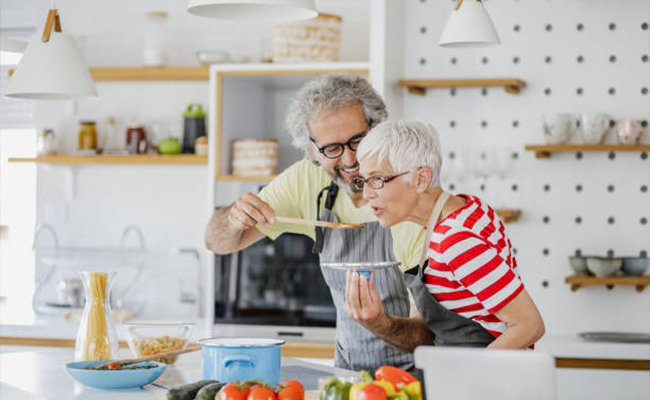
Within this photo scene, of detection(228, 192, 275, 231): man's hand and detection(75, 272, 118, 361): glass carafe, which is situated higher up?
detection(228, 192, 275, 231): man's hand

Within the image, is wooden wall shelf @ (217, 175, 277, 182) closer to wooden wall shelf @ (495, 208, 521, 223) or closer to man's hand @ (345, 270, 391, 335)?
wooden wall shelf @ (495, 208, 521, 223)

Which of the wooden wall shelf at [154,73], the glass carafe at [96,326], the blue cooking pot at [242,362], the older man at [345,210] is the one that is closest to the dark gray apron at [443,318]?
the older man at [345,210]

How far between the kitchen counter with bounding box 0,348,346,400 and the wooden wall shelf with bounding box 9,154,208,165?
2.12 m

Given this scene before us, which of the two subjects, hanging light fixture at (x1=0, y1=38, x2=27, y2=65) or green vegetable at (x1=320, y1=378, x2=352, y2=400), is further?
hanging light fixture at (x1=0, y1=38, x2=27, y2=65)

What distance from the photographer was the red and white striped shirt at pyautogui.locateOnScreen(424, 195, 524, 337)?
226 centimetres

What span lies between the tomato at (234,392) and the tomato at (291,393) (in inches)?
2.7

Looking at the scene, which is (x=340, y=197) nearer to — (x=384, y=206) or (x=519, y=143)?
(x=384, y=206)

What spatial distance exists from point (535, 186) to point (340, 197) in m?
2.02

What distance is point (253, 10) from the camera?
2.38 meters

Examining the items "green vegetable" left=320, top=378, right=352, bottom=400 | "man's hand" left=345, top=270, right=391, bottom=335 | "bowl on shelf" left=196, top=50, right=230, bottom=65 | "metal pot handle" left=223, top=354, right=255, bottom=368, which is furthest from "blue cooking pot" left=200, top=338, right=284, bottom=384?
"bowl on shelf" left=196, top=50, right=230, bottom=65

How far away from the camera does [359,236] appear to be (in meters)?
2.95

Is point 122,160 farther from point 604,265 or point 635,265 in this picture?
point 635,265

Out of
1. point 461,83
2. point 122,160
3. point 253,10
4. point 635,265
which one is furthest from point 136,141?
point 253,10

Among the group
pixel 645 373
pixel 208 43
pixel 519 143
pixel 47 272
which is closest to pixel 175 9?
pixel 208 43
